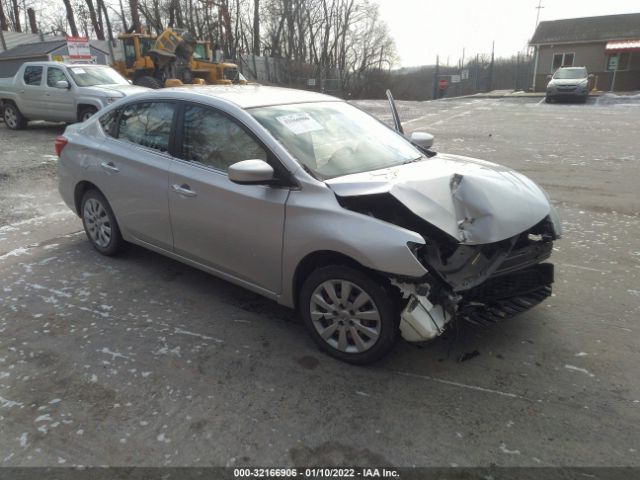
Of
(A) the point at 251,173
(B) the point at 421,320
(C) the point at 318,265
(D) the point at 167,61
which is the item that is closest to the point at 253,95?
(A) the point at 251,173

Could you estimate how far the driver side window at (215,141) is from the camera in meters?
3.40

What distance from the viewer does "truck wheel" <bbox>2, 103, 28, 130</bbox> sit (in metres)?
12.8

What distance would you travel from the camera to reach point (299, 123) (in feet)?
11.7

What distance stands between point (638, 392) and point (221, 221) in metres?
2.83

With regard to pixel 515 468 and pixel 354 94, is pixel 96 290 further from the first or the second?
pixel 354 94

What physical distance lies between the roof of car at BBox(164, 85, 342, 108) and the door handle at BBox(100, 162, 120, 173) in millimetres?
825

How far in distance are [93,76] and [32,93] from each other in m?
1.85

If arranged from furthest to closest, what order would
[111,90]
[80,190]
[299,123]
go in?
[111,90] → [80,190] → [299,123]

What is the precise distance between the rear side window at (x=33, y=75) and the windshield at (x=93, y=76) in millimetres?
1101

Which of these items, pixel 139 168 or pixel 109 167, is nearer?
pixel 139 168

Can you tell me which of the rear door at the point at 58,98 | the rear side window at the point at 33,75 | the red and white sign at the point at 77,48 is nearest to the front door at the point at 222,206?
the rear door at the point at 58,98

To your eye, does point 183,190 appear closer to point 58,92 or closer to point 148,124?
point 148,124

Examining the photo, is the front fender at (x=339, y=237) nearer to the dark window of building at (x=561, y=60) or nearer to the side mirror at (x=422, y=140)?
the side mirror at (x=422, y=140)

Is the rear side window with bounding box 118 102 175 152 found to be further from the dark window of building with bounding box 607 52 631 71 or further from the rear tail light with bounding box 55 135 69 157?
the dark window of building with bounding box 607 52 631 71
